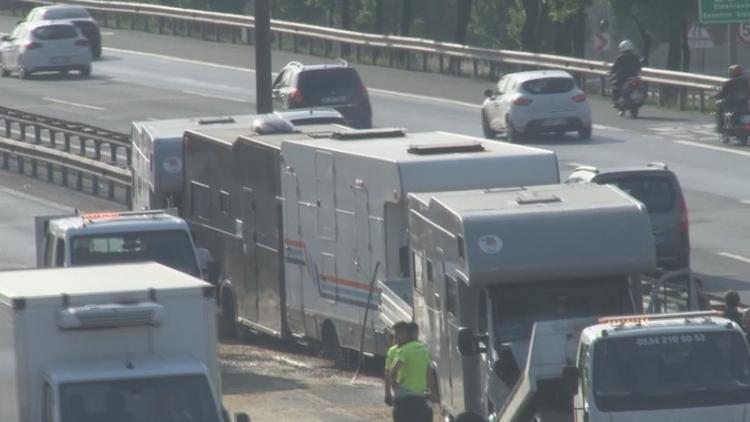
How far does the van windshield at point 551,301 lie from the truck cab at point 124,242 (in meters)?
5.32

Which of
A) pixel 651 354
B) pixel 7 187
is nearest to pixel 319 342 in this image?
pixel 651 354

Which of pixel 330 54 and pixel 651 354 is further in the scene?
pixel 330 54

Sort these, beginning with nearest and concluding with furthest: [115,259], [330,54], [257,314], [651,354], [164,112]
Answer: [651,354] < [115,259] < [257,314] < [164,112] < [330,54]

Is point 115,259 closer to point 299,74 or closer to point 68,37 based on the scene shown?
point 299,74

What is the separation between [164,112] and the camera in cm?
4584

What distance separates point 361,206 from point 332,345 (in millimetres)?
2381

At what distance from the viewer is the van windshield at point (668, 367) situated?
43.3ft

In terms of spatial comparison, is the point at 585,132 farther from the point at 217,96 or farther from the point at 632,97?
the point at 217,96

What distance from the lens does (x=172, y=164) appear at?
91.5ft

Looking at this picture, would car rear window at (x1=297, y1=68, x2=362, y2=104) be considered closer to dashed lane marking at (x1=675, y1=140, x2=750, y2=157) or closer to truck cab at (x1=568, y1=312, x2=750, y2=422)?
dashed lane marking at (x1=675, y1=140, x2=750, y2=157)

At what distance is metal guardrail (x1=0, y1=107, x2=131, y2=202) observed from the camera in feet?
116

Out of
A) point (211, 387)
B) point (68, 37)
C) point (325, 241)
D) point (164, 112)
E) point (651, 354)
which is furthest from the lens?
point (68, 37)

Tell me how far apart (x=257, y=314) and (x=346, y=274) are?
3.50m

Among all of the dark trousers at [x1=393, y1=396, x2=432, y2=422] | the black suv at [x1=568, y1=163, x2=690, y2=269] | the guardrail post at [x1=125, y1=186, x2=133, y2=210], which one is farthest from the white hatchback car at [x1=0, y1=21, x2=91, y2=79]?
the dark trousers at [x1=393, y1=396, x2=432, y2=422]
